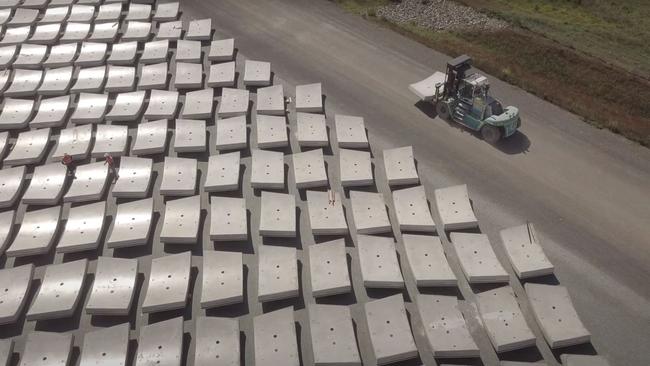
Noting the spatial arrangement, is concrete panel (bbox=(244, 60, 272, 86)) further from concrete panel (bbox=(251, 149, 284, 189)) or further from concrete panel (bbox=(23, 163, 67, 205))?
concrete panel (bbox=(23, 163, 67, 205))

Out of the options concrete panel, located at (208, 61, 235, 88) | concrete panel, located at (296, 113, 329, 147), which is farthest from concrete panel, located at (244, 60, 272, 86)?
concrete panel, located at (296, 113, 329, 147)

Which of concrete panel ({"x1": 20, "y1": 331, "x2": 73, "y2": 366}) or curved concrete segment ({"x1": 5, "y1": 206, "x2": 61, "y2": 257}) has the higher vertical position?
curved concrete segment ({"x1": 5, "y1": 206, "x2": 61, "y2": 257})

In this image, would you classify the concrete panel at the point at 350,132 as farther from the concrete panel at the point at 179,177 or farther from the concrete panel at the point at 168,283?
the concrete panel at the point at 168,283

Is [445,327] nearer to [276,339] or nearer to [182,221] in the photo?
[276,339]

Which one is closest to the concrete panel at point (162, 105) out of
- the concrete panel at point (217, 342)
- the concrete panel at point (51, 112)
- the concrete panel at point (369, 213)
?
the concrete panel at point (51, 112)

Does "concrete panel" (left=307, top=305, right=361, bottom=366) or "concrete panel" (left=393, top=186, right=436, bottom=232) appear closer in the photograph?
"concrete panel" (left=307, top=305, right=361, bottom=366)

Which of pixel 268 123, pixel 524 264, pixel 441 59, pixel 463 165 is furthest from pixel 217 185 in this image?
pixel 441 59

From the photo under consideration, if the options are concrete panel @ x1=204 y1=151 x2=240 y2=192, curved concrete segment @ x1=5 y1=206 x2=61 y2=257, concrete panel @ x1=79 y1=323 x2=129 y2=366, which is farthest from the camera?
concrete panel @ x1=204 y1=151 x2=240 y2=192

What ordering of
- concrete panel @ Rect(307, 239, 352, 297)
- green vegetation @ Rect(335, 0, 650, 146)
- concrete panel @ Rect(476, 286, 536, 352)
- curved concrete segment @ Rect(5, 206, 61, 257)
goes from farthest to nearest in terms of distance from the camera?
green vegetation @ Rect(335, 0, 650, 146) < curved concrete segment @ Rect(5, 206, 61, 257) < concrete panel @ Rect(307, 239, 352, 297) < concrete panel @ Rect(476, 286, 536, 352)
